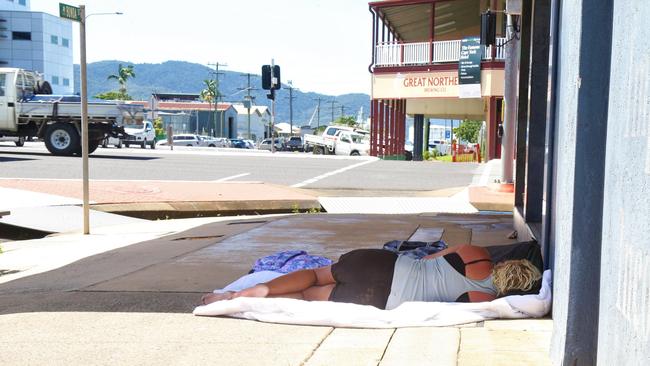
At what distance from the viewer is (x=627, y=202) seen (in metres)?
3.12

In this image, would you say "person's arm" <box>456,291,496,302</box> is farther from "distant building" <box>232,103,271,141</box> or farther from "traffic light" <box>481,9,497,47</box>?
"distant building" <box>232,103,271,141</box>

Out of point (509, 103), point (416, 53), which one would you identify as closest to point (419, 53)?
point (416, 53)

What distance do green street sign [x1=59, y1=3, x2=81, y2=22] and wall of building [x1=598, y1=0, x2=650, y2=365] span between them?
7.65 m

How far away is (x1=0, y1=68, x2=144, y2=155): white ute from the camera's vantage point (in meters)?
24.0

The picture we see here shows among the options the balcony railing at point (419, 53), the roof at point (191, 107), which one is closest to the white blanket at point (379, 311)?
the balcony railing at point (419, 53)

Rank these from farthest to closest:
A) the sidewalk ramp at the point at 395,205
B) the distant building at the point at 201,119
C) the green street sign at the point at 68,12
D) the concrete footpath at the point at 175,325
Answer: the distant building at the point at 201,119, the sidewalk ramp at the point at 395,205, the green street sign at the point at 68,12, the concrete footpath at the point at 175,325

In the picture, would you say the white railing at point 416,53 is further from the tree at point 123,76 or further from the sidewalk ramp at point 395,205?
the tree at point 123,76

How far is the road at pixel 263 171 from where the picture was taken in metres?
18.1

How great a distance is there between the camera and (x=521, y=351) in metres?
4.41

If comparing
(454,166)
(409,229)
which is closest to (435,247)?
(409,229)

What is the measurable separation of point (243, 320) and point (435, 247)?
7.17ft

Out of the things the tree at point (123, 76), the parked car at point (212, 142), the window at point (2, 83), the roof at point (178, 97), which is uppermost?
the tree at point (123, 76)

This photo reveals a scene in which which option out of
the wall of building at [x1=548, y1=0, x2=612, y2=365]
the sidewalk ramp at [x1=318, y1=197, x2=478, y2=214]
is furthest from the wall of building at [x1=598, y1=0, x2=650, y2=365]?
the sidewalk ramp at [x1=318, y1=197, x2=478, y2=214]

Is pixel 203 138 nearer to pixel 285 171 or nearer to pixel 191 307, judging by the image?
pixel 285 171
